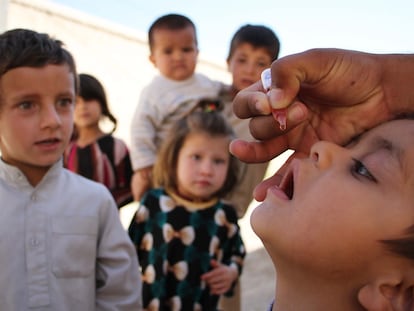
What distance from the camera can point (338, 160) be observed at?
3.84ft

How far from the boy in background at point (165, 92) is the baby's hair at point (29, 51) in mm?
993

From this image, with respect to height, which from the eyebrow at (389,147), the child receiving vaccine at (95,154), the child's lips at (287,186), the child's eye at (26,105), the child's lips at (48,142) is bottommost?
the child receiving vaccine at (95,154)

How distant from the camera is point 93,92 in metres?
3.25

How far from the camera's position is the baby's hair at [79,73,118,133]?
3209mm

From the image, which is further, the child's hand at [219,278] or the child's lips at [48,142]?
the child's hand at [219,278]

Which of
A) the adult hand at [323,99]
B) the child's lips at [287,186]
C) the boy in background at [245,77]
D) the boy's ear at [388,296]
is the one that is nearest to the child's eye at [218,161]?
the boy in background at [245,77]

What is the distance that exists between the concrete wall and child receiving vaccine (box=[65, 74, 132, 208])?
7679 millimetres

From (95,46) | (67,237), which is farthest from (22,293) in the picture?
(95,46)

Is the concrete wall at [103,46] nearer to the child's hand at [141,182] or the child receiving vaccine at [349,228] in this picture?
the child's hand at [141,182]

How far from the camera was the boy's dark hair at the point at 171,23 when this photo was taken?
304 cm

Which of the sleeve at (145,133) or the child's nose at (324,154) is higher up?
the child's nose at (324,154)

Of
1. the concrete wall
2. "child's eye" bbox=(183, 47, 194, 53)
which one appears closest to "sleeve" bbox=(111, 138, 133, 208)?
"child's eye" bbox=(183, 47, 194, 53)

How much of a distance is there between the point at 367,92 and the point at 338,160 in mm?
290

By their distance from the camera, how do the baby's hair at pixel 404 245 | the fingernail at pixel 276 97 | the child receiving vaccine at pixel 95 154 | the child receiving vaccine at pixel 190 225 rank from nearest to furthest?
the baby's hair at pixel 404 245 < the fingernail at pixel 276 97 < the child receiving vaccine at pixel 190 225 < the child receiving vaccine at pixel 95 154
